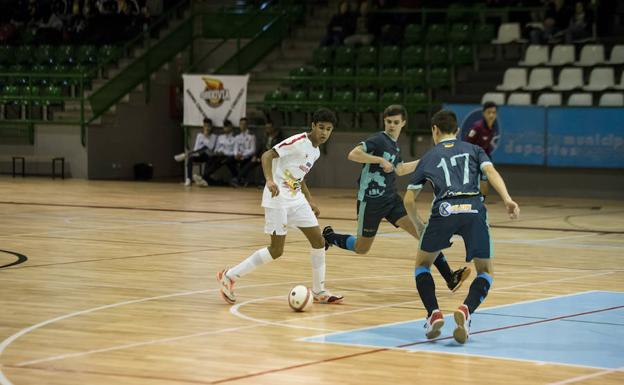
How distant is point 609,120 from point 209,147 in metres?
8.86

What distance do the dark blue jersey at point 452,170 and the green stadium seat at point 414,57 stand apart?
18934 millimetres

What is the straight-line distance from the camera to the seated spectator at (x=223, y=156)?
2730 cm

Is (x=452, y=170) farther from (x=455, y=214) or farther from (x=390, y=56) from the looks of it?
(x=390, y=56)

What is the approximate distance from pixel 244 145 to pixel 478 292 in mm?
18713

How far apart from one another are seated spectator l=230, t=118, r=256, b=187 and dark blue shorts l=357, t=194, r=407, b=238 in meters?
15.6

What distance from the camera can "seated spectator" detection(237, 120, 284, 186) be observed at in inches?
1052

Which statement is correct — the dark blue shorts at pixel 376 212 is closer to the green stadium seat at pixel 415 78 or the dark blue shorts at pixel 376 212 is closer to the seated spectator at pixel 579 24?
the green stadium seat at pixel 415 78

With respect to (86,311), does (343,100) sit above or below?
above

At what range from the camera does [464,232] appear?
8.76 m

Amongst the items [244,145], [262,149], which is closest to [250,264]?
[244,145]

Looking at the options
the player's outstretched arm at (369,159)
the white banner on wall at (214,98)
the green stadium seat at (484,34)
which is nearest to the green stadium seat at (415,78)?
the green stadium seat at (484,34)

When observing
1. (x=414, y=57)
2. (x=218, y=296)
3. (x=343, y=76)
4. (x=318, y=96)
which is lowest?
(x=218, y=296)

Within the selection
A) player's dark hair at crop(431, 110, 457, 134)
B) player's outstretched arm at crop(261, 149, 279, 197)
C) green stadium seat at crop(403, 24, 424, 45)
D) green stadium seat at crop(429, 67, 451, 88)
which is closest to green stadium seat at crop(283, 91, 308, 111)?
green stadium seat at crop(403, 24, 424, 45)

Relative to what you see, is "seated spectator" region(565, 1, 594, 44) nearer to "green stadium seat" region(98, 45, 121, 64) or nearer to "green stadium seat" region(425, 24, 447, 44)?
"green stadium seat" region(425, 24, 447, 44)
